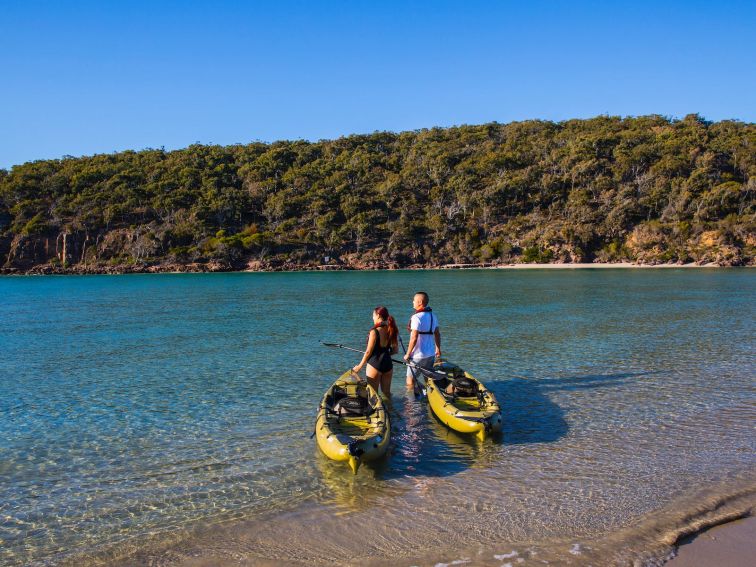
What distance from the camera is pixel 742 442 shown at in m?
8.59

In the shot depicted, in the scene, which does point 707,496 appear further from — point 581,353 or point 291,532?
point 581,353

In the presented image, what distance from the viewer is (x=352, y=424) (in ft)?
28.8

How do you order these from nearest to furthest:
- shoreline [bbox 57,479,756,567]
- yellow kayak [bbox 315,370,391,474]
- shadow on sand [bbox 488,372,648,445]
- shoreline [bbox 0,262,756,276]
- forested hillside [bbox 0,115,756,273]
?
shoreline [bbox 57,479,756,567]
yellow kayak [bbox 315,370,391,474]
shadow on sand [bbox 488,372,648,445]
forested hillside [bbox 0,115,756,273]
shoreline [bbox 0,262,756,276]

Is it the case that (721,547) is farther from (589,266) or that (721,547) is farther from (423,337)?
(589,266)

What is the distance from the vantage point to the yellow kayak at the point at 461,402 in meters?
8.69

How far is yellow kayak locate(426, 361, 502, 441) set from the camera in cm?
869

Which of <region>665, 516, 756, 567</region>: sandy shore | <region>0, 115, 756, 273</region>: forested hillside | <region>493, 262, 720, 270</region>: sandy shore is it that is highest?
<region>0, 115, 756, 273</region>: forested hillside

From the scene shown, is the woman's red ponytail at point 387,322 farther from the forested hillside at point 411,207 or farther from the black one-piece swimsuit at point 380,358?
the forested hillside at point 411,207

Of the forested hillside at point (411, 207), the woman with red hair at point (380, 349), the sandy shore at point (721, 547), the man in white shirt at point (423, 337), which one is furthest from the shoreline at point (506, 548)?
the forested hillside at point (411, 207)

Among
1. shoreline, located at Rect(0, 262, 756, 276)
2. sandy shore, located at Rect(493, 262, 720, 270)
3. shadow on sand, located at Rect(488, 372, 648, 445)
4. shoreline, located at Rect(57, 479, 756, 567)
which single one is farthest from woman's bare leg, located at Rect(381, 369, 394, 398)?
shoreline, located at Rect(0, 262, 756, 276)

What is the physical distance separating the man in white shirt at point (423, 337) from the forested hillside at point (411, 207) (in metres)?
79.6

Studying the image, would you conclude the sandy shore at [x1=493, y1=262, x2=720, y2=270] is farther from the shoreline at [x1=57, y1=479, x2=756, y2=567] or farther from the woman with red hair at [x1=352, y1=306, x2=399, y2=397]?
the shoreline at [x1=57, y1=479, x2=756, y2=567]

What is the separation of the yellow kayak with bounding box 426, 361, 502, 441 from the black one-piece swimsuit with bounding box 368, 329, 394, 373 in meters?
0.94

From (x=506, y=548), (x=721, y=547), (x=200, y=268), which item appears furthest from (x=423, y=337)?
(x=200, y=268)
